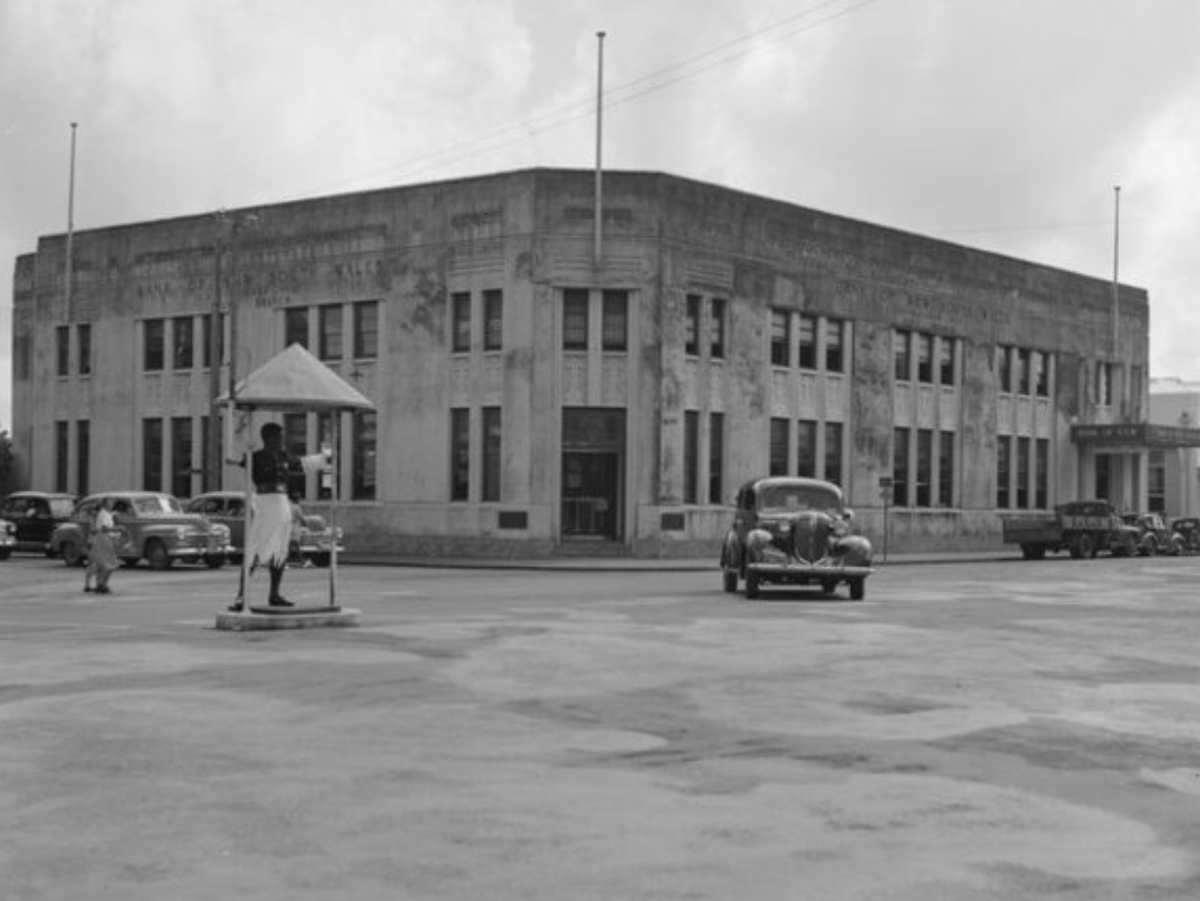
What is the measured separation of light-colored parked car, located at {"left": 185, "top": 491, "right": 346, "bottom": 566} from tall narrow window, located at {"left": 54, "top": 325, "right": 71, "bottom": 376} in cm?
1848

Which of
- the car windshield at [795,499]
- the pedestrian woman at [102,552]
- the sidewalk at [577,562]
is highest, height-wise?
the car windshield at [795,499]

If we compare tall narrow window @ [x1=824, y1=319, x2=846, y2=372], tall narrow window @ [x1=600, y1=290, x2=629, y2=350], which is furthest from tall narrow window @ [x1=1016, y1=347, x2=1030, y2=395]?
tall narrow window @ [x1=600, y1=290, x2=629, y2=350]

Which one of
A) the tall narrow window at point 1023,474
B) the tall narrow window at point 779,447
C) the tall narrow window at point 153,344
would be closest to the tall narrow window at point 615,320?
the tall narrow window at point 779,447

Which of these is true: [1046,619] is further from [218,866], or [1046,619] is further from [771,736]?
[218,866]

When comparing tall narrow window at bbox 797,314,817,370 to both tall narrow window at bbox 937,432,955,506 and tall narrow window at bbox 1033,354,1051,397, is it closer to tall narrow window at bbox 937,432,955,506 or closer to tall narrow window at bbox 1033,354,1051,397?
tall narrow window at bbox 937,432,955,506

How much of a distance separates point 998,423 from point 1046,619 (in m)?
38.0

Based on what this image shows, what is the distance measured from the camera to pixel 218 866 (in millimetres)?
6434

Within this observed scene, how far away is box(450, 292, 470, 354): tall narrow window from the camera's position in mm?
45125

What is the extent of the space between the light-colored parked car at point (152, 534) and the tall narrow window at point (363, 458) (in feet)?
36.5

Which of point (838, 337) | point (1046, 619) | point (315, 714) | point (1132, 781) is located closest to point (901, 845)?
point (1132, 781)

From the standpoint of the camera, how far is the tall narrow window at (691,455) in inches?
1758

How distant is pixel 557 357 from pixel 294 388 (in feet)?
84.3

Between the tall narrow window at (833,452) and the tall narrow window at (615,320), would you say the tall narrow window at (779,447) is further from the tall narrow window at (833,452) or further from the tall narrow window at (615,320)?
the tall narrow window at (615,320)

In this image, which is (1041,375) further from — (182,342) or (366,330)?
(182,342)
